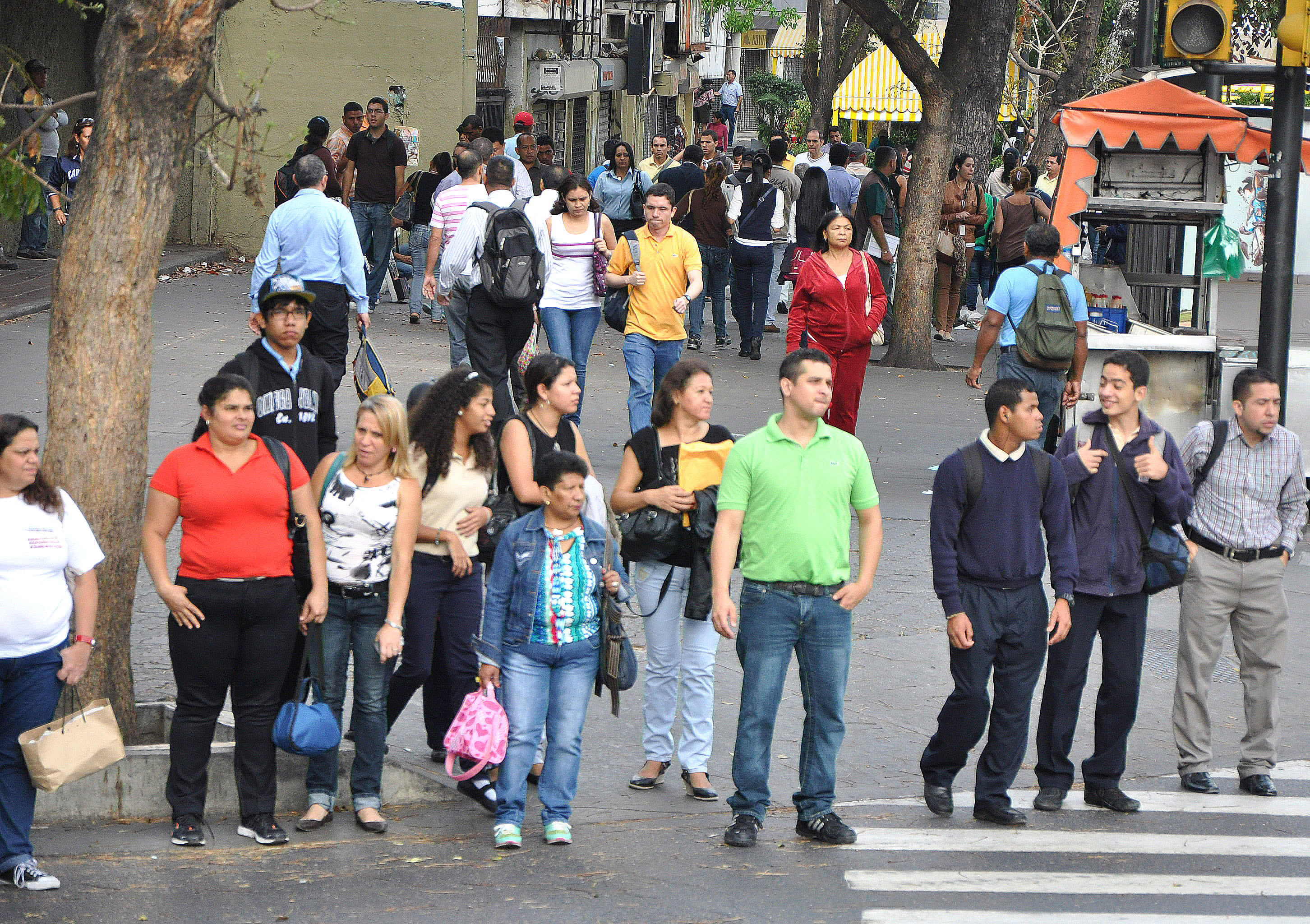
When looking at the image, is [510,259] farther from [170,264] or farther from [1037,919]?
[170,264]

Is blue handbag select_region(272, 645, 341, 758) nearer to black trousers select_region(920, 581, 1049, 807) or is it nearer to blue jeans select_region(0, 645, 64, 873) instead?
blue jeans select_region(0, 645, 64, 873)

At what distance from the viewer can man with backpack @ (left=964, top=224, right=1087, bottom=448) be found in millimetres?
10414

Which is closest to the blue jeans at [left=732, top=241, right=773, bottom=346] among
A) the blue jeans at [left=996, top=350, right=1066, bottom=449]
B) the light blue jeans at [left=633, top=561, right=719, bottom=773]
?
the blue jeans at [left=996, top=350, right=1066, bottom=449]

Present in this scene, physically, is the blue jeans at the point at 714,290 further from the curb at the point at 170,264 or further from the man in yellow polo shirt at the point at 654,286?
the curb at the point at 170,264

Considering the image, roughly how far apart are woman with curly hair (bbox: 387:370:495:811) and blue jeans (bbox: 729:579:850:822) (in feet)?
3.43

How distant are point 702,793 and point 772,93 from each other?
163ft

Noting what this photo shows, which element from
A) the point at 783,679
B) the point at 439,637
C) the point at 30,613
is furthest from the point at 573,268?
the point at 30,613

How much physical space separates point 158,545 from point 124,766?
953 millimetres

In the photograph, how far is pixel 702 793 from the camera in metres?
6.29

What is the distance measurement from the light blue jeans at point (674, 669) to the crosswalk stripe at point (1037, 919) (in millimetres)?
1239

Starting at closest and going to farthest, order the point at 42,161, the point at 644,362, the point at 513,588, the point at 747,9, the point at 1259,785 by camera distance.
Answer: the point at 513,588
the point at 1259,785
the point at 644,362
the point at 42,161
the point at 747,9

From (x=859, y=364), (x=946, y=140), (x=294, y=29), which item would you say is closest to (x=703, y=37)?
(x=294, y=29)

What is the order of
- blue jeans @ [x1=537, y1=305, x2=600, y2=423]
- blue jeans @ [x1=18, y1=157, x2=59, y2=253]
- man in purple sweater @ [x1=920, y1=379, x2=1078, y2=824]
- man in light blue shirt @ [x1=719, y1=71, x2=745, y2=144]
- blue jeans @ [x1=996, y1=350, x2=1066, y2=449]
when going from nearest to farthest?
man in purple sweater @ [x1=920, y1=379, x2=1078, y2=824] → blue jeans @ [x1=996, y1=350, x2=1066, y2=449] → blue jeans @ [x1=537, y1=305, x2=600, y2=423] → blue jeans @ [x1=18, y1=157, x2=59, y2=253] → man in light blue shirt @ [x1=719, y1=71, x2=745, y2=144]

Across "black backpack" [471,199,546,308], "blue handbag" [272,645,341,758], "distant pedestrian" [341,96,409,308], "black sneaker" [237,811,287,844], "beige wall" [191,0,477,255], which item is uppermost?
"beige wall" [191,0,477,255]
